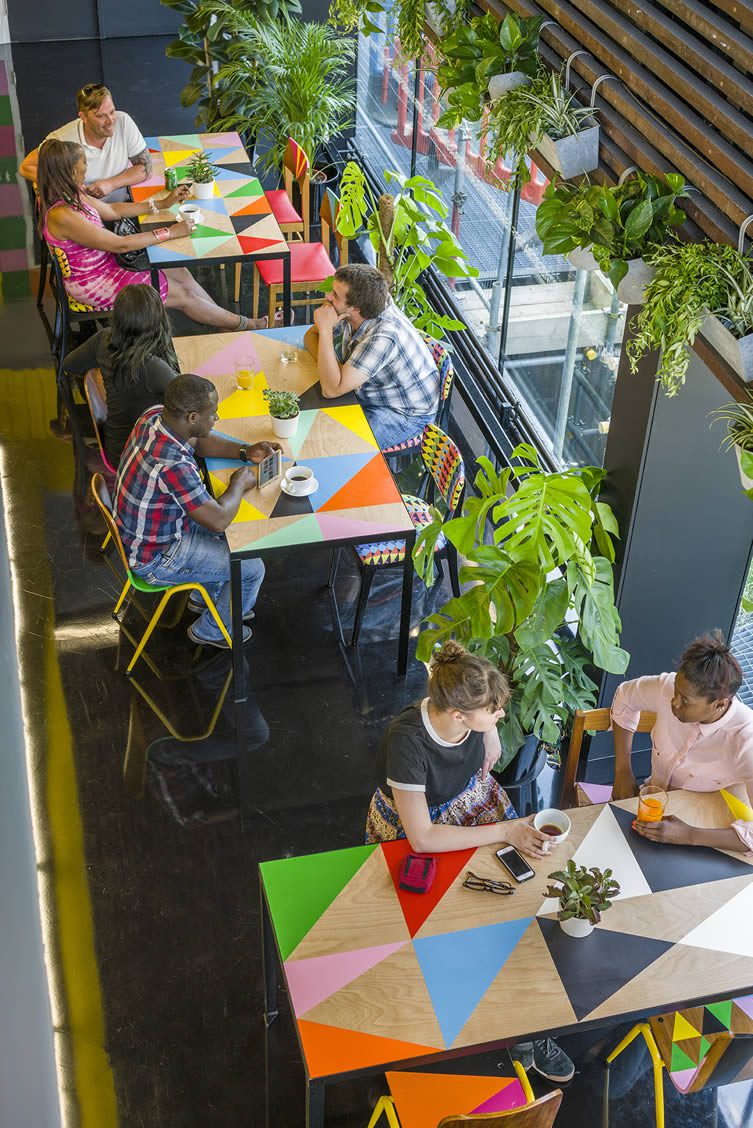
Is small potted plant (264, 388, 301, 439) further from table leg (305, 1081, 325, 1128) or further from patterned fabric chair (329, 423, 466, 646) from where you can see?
table leg (305, 1081, 325, 1128)

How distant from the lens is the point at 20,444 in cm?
677

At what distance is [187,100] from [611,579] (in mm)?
6646

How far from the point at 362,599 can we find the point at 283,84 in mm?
4577

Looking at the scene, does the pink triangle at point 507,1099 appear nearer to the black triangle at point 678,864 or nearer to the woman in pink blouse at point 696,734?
the black triangle at point 678,864

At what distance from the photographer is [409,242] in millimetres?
6246

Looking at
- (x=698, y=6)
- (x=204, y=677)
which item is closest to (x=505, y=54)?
(x=698, y=6)

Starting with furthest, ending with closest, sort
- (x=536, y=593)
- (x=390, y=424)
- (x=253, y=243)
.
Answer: (x=253, y=243)
(x=390, y=424)
(x=536, y=593)

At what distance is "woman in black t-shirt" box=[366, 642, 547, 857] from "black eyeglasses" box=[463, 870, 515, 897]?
0.42 ft

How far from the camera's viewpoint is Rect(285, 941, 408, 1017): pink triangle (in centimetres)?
313

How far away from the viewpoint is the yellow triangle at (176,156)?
24.8 feet

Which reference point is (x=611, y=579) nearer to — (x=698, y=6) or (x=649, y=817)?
(x=649, y=817)

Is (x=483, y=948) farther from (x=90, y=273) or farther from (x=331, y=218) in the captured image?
(x=331, y=218)

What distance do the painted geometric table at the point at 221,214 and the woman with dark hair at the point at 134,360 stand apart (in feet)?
3.70

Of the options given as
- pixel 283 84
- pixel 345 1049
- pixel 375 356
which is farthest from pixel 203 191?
pixel 345 1049
